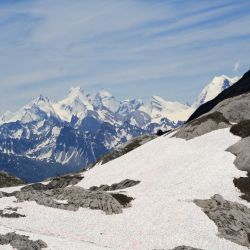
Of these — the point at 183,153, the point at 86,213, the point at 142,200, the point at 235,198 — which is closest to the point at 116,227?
the point at 86,213

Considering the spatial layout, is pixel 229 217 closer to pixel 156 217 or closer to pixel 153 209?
pixel 156 217

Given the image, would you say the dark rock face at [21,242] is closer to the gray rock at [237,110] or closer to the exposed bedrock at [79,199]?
the exposed bedrock at [79,199]

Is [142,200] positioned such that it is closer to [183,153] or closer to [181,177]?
[181,177]

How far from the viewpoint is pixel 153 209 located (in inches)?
2562

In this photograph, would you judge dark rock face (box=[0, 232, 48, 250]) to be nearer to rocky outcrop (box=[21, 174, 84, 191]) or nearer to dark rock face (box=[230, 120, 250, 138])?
dark rock face (box=[230, 120, 250, 138])

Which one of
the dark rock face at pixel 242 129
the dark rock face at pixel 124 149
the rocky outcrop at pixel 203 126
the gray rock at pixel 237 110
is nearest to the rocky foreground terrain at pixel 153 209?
the dark rock face at pixel 242 129

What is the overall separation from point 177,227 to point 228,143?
137 feet

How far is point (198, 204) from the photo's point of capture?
67938 millimetres

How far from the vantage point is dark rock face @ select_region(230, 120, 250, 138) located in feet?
335

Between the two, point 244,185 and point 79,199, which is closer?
point 79,199

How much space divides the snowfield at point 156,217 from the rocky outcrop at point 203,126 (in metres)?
15.4

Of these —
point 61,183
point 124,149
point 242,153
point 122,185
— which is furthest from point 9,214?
point 124,149

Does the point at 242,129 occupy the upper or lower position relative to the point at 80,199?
lower

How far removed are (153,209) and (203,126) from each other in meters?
52.0
